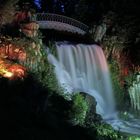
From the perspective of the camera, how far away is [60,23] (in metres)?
20.0

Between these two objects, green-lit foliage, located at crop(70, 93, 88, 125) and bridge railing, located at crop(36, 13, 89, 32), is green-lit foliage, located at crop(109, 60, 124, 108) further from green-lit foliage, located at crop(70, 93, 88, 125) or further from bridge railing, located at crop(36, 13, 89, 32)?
green-lit foliage, located at crop(70, 93, 88, 125)

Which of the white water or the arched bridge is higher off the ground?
the arched bridge

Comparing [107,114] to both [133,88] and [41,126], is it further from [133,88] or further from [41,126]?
[41,126]

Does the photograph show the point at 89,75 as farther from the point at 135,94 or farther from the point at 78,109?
the point at 78,109

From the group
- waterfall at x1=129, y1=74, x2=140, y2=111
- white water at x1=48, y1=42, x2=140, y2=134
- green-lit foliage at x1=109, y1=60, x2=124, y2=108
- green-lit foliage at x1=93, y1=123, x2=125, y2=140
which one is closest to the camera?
green-lit foliage at x1=93, y1=123, x2=125, y2=140

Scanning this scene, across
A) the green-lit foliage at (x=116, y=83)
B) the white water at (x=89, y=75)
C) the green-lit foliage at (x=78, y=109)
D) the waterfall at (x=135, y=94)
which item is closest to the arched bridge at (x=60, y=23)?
the white water at (x=89, y=75)

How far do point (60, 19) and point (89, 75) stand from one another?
2.64 meters

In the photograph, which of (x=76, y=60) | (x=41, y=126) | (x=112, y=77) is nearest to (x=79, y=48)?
(x=76, y=60)

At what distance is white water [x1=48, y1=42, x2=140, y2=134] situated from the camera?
56.2ft

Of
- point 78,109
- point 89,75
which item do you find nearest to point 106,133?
point 78,109

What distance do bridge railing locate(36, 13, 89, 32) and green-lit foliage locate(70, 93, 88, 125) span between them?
18.8 ft

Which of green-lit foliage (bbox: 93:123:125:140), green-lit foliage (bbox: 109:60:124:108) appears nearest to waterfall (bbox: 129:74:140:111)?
green-lit foliage (bbox: 109:60:124:108)

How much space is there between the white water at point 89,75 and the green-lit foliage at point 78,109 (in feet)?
6.56

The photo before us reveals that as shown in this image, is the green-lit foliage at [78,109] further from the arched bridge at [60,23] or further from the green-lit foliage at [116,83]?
the green-lit foliage at [116,83]
